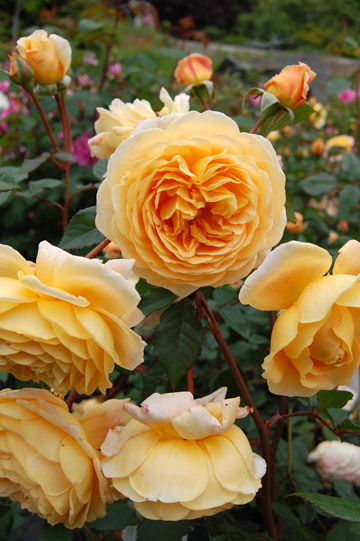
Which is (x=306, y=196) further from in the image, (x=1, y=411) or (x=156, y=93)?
(x=1, y=411)

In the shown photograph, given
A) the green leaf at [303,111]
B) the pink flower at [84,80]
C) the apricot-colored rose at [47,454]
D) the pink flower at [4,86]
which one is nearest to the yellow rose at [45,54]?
the green leaf at [303,111]

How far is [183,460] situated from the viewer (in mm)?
365

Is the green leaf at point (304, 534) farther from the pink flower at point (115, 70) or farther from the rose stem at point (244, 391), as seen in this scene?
the pink flower at point (115, 70)

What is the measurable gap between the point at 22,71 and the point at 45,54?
5 cm

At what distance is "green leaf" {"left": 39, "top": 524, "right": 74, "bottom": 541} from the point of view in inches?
20.6

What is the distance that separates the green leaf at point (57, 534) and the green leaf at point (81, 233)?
0.38 meters

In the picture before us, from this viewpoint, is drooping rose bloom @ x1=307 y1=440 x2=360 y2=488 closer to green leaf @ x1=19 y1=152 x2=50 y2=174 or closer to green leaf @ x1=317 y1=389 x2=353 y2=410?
green leaf @ x1=317 y1=389 x2=353 y2=410

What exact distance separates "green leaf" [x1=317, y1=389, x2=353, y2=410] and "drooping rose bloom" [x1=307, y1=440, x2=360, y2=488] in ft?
1.58

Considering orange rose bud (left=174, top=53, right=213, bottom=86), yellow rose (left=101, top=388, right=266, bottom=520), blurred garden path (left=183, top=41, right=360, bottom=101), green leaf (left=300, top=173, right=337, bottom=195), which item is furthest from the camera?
blurred garden path (left=183, top=41, right=360, bottom=101)

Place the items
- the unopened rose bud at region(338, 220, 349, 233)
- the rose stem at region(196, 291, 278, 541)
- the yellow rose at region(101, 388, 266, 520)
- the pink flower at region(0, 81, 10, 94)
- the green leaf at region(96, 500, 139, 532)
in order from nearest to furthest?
the yellow rose at region(101, 388, 266, 520)
the rose stem at region(196, 291, 278, 541)
the green leaf at region(96, 500, 139, 532)
the unopened rose bud at region(338, 220, 349, 233)
the pink flower at region(0, 81, 10, 94)

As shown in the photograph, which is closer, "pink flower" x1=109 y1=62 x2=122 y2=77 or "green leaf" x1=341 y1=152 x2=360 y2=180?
"green leaf" x1=341 y1=152 x2=360 y2=180

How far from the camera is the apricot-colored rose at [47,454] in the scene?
40 cm

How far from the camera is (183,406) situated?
373 mm

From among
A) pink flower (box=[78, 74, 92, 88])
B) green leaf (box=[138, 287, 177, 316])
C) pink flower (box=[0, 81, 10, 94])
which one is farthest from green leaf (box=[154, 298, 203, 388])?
pink flower (box=[0, 81, 10, 94])
